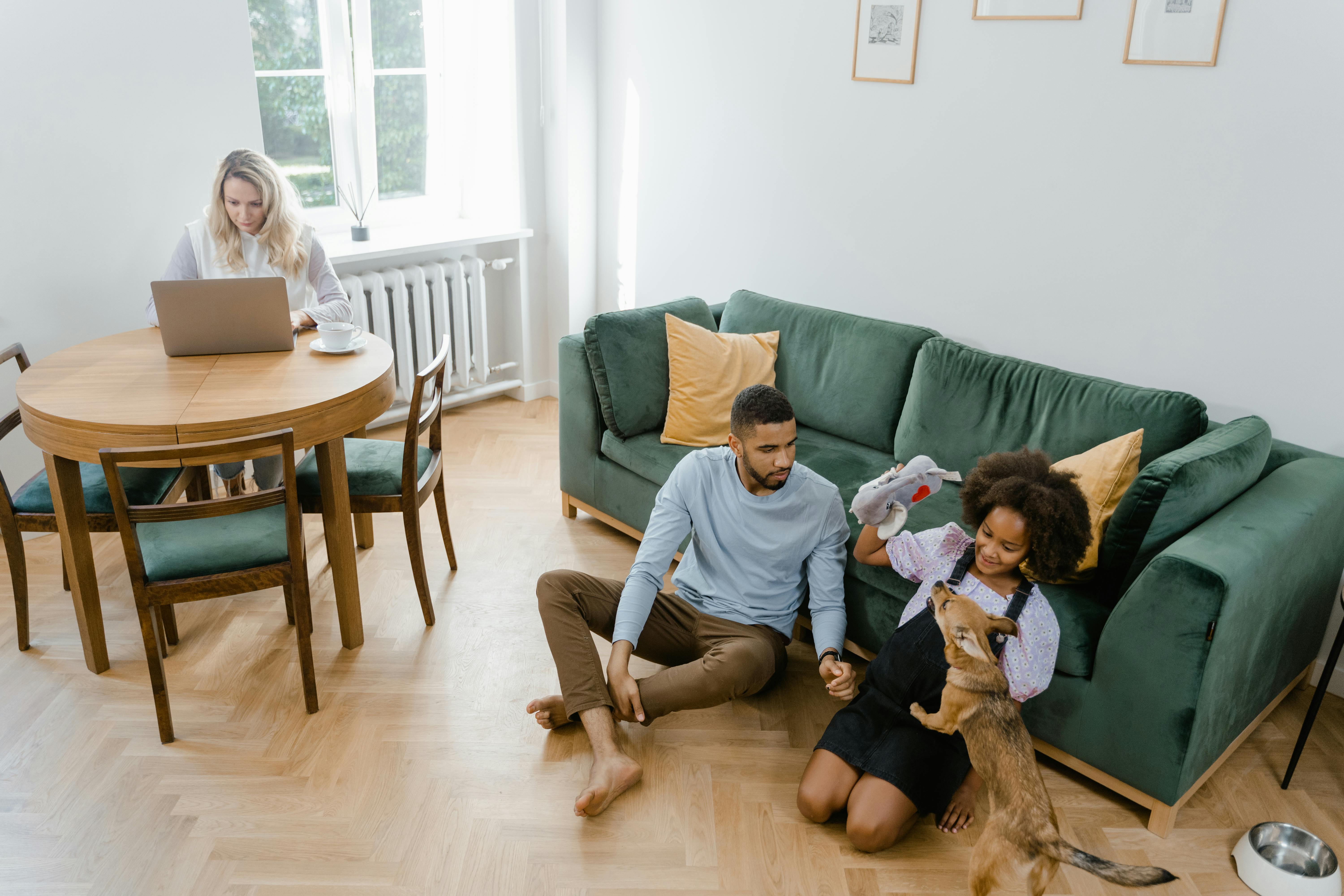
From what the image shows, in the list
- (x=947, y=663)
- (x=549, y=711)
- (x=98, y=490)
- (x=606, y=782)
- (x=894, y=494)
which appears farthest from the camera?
(x=98, y=490)

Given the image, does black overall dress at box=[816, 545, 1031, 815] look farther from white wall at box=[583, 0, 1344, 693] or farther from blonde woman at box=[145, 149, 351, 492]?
blonde woman at box=[145, 149, 351, 492]

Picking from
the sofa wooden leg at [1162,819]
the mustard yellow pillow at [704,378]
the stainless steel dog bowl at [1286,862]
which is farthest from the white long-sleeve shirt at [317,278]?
the stainless steel dog bowl at [1286,862]

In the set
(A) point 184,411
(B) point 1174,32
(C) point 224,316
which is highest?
(B) point 1174,32

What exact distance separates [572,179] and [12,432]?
2352mm

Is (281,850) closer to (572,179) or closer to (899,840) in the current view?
(899,840)

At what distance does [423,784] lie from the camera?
2191mm

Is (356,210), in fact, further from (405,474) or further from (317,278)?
(405,474)

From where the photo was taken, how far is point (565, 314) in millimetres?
4449

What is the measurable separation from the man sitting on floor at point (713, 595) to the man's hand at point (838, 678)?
0.01 m

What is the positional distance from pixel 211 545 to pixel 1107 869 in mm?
2069

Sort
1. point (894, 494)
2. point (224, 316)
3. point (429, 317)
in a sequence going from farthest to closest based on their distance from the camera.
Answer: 1. point (429, 317)
2. point (224, 316)
3. point (894, 494)

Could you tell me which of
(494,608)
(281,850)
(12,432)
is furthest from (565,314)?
(281,850)

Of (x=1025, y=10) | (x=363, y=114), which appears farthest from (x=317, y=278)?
(x=1025, y=10)

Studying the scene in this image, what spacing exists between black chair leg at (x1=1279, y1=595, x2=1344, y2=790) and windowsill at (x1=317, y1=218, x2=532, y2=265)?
10.7 feet
